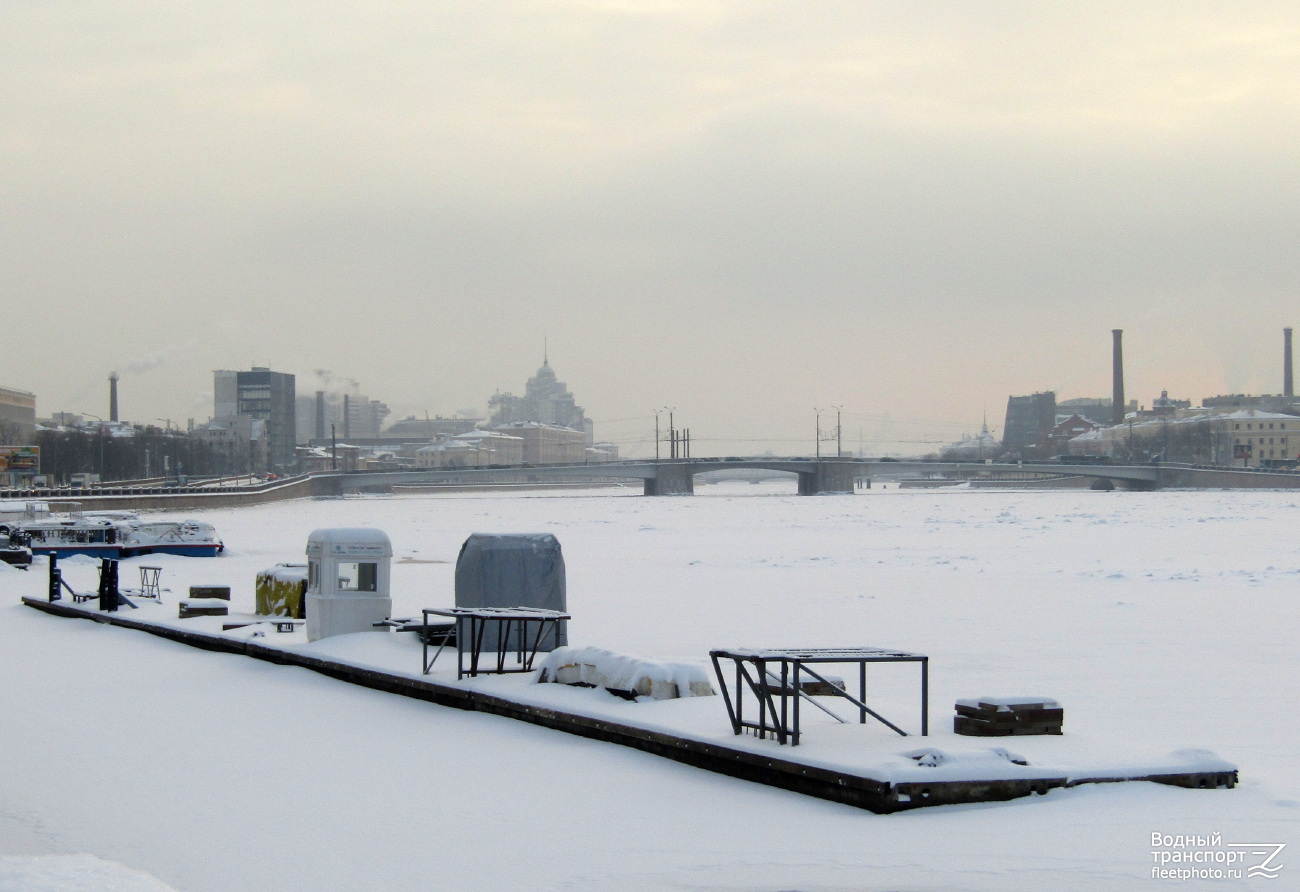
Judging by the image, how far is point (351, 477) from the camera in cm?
14900

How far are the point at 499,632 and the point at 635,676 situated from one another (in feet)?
11.9

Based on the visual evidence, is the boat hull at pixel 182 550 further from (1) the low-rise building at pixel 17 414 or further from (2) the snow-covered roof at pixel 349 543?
(1) the low-rise building at pixel 17 414

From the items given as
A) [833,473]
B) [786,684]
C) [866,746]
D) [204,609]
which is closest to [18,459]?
[204,609]

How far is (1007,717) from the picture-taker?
Answer: 1189cm

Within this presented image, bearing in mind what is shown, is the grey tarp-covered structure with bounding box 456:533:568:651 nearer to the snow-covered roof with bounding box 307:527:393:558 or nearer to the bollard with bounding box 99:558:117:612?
the snow-covered roof with bounding box 307:527:393:558

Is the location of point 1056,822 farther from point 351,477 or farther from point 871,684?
point 351,477

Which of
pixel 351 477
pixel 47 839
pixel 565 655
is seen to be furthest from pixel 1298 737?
pixel 351 477

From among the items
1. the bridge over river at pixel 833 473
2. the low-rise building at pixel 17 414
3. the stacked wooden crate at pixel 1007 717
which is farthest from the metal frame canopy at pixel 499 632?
the low-rise building at pixel 17 414

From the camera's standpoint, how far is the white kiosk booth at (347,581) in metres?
20.4

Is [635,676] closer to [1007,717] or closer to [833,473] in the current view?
[1007,717]

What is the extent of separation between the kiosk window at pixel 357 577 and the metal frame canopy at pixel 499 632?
2.35 metres

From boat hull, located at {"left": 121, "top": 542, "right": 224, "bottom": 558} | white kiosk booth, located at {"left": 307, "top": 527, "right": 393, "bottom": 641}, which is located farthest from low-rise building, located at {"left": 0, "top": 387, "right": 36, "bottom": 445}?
white kiosk booth, located at {"left": 307, "top": 527, "right": 393, "bottom": 641}

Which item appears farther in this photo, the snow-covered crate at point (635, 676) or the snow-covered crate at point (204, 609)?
the snow-covered crate at point (204, 609)

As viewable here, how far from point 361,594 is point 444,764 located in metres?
8.65
